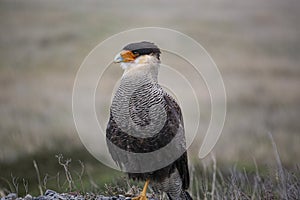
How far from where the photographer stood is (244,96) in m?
22.9

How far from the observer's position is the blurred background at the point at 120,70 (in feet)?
53.2

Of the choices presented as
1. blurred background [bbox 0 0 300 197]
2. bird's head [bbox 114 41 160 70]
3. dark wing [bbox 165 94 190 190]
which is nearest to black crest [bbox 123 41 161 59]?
bird's head [bbox 114 41 160 70]

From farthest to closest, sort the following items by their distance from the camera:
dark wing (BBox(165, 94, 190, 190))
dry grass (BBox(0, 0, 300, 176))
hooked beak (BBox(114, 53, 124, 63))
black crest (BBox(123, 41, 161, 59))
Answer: dry grass (BBox(0, 0, 300, 176)) < dark wing (BBox(165, 94, 190, 190)) < black crest (BBox(123, 41, 161, 59)) < hooked beak (BBox(114, 53, 124, 63))

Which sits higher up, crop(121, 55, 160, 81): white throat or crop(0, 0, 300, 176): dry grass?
crop(121, 55, 160, 81): white throat

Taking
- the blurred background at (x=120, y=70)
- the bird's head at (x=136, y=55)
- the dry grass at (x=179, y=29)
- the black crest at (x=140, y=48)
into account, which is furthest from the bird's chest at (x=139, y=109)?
the dry grass at (x=179, y=29)

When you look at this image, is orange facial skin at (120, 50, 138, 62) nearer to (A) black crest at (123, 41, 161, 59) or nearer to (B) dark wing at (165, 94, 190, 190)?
(A) black crest at (123, 41, 161, 59)

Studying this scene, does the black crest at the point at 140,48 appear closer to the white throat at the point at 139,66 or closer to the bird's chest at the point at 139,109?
the white throat at the point at 139,66

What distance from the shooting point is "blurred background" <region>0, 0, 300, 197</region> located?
53.2 ft

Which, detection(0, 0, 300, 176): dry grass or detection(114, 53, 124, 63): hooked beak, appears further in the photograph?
detection(0, 0, 300, 176): dry grass

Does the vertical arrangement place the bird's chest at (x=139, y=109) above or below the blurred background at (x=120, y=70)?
above

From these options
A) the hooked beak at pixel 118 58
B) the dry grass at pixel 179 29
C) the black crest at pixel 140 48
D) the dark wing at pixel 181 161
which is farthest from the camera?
the dry grass at pixel 179 29

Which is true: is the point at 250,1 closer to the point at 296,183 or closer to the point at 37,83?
the point at 37,83

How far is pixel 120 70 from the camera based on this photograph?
86.0ft

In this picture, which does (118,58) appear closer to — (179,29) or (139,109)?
(139,109)
